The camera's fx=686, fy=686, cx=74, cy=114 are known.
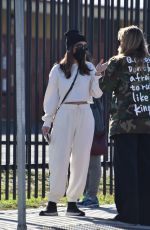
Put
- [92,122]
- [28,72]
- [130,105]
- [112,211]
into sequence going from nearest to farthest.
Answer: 1. [130,105]
2. [92,122]
3. [112,211]
4. [28,72]

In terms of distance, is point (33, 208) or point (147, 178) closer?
point (147, 178)

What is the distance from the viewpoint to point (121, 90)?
6.75m

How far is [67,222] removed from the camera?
6918mm

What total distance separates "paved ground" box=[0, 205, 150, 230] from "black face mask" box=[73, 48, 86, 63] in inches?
65.4

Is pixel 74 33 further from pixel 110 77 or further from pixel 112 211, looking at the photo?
pixel 112 211

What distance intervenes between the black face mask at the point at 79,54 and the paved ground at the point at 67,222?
1661mm

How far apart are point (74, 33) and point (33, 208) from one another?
2175 millimetres

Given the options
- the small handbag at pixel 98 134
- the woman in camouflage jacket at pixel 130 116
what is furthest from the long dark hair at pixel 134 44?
the small handbag at pixel 98 134

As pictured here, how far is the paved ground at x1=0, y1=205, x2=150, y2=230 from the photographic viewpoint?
21.9 feet

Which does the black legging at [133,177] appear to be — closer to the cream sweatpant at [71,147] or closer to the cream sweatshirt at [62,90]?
the cream sweatpant at [71,147]

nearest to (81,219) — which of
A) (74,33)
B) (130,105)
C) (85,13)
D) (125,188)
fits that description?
(125,188)

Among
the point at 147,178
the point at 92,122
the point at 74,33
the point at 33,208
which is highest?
the point at 74,33

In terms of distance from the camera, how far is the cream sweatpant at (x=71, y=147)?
7.05 meters

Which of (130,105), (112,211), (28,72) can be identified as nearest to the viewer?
(130,105)
